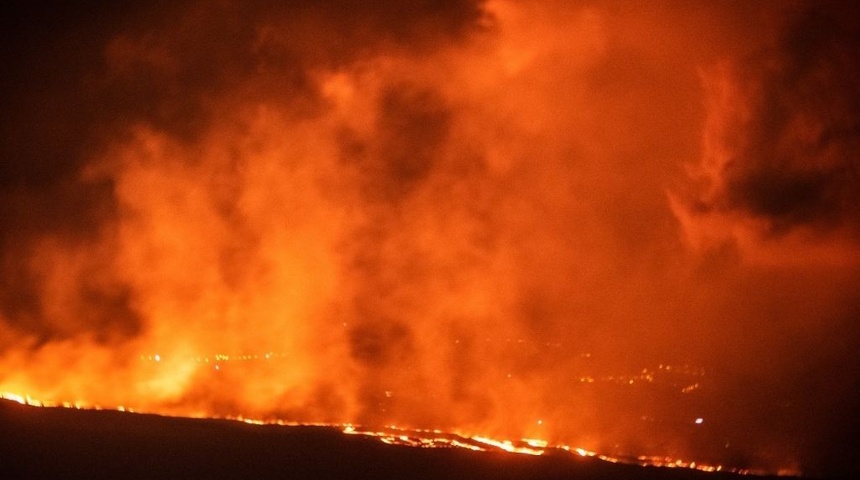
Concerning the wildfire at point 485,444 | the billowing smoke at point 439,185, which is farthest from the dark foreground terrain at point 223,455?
the billowing smoke at point 439,185

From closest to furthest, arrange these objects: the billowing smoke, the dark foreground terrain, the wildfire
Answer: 1. the dark foreground terrain
2. the wildfire
3. the billowing smoke

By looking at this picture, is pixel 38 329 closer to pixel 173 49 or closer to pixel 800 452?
pixel 173 49

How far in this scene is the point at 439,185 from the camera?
10.6m

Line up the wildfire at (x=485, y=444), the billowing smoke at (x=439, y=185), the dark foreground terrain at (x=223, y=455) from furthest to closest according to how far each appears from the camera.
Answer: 1. the billowing smoke at (x=439, y=185)
2. the wildfire at (x=485, y=444)
3. the dark foreground terrain at (x=223, y=455)

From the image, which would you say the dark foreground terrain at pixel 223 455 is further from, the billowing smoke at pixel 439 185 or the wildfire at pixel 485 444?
the billowing smoke at pixel 439 185

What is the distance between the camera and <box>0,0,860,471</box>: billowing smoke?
9789mm

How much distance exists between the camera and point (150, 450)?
545cm

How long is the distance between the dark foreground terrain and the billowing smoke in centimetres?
352

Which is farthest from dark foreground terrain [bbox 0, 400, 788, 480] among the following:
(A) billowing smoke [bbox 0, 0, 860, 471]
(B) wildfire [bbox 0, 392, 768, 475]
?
(A) billowing smoke [bbox 0, 0, 860, 471]

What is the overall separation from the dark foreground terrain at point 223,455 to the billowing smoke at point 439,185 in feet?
11.5

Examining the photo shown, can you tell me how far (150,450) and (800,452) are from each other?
5.23 m

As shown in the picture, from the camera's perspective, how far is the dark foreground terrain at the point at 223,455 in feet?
17.2

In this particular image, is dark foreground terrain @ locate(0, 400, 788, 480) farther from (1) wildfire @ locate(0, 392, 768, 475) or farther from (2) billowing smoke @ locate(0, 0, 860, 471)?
(2) billowing smoke @ locate(0, 0, 860, 471)

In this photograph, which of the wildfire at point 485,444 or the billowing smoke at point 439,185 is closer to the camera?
the wildfire at point 485,444
